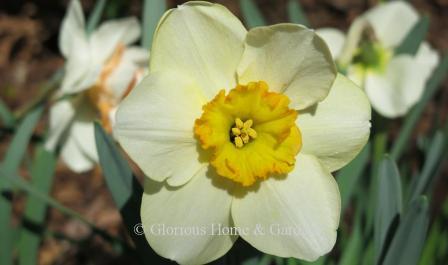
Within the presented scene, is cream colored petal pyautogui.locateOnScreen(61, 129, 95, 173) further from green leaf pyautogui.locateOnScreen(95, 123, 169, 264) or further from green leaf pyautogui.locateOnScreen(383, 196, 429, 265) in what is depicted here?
green leaf pyautogui.locateOnScreen(383, 196, 429, 265)

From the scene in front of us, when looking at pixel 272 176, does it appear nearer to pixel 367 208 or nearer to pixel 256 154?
pixel 256 154

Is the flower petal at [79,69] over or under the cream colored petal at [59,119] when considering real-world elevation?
over

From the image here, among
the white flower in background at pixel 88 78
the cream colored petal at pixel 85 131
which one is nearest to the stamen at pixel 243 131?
the white flower in background at pixel 88 78

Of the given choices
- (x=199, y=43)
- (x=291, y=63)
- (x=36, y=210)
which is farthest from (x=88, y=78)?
(x=291, y=63)

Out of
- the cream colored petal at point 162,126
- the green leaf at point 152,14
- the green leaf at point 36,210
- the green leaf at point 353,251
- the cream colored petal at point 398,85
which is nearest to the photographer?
the cream colored petal at point 162,126

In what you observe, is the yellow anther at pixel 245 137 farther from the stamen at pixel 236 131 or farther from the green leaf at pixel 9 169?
the green leaf at pixel 9 169

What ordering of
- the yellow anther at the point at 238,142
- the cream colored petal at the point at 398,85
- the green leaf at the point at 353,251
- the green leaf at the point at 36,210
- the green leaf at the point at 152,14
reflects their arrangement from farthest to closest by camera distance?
the cream colored petal at the point at 398,85 → the green leaf at the point at 36,210 → the green leaf at the point at 353,251 → the green leaf at the point at 152,14 → the yellow anther at the point at 238,142

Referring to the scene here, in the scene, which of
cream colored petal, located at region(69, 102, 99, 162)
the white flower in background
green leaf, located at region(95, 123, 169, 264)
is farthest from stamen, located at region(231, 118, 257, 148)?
cream colored petal, located at region(69, 102, 99, 162)

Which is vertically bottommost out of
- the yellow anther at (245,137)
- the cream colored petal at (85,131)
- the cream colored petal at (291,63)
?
the cream colored petal at (85,131)

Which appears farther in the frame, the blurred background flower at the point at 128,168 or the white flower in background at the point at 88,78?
the white flower in background at the point at 88,78

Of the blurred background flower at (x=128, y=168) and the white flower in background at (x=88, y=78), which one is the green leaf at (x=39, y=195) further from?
the white flower in background at (x=88, y=78)

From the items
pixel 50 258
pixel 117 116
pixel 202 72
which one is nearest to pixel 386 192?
pixel 202 72
